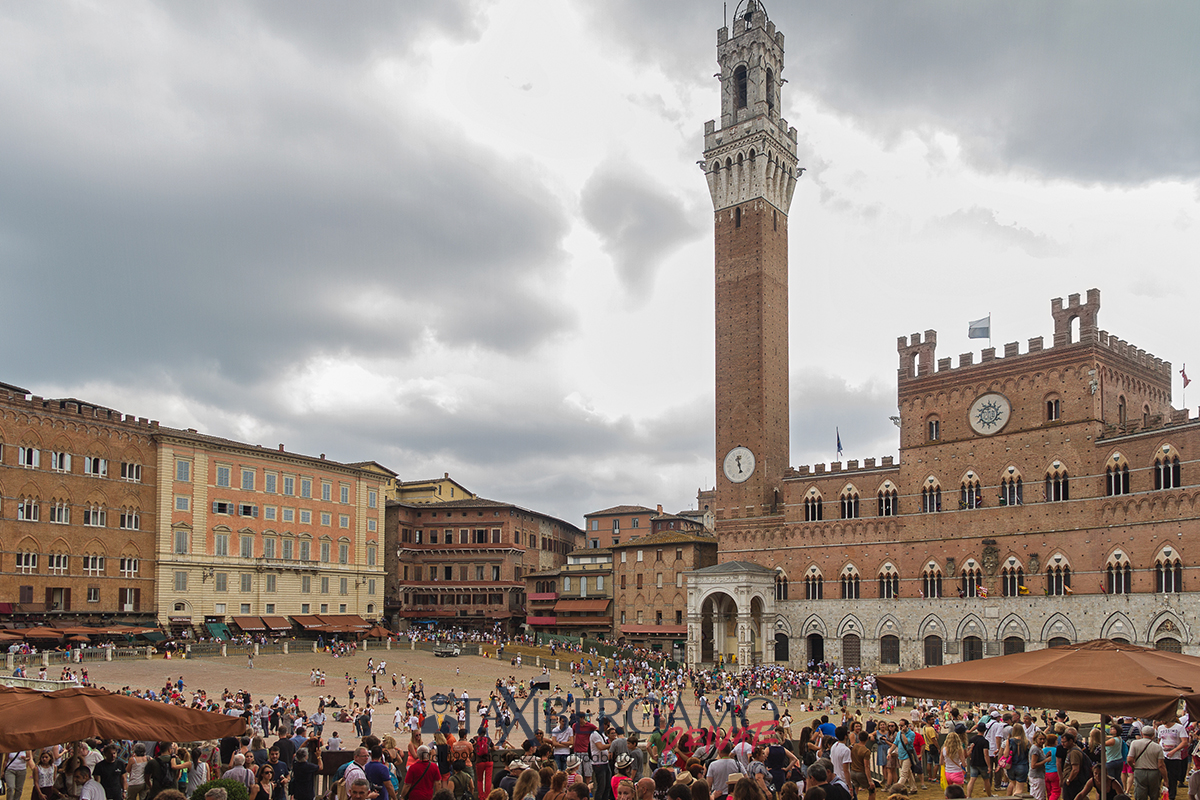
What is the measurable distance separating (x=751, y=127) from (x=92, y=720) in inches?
2549

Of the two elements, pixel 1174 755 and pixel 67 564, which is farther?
pixel 67 564

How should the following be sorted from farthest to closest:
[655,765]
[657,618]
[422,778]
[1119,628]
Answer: [657,618], [1119,628], [655,765], [422,778]

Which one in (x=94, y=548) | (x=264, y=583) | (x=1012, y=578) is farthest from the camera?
(x=264, y=583)

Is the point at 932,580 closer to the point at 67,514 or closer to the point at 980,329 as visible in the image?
the point at 980,329

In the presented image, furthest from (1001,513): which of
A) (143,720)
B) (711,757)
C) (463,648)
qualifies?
(143,720)

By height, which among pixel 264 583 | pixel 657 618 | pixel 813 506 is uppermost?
pixel 813 506

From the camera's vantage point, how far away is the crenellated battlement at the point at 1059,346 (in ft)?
169

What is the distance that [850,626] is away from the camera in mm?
A: 58594

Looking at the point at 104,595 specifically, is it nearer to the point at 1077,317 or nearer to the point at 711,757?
the point at 711,757

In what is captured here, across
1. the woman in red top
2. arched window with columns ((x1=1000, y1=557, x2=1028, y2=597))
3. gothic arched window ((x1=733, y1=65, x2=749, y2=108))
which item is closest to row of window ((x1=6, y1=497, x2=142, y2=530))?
gothic arched window ((x1=733, y1=65, x2=749, y2=108))

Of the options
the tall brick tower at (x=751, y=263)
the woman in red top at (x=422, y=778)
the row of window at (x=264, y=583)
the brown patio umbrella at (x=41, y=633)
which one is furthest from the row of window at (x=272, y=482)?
the woman in red top at (x=422, y=778)

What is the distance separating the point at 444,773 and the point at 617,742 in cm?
265

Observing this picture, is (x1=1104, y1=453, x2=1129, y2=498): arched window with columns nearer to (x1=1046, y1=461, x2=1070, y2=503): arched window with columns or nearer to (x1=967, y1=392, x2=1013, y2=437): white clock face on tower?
(x1=1046, y1=461, x2=1070, y2=503): arched window with columns

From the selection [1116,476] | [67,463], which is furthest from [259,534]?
[1116,476]
